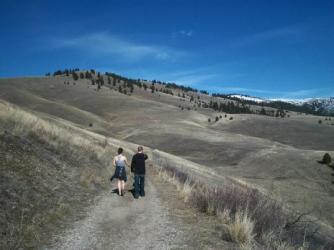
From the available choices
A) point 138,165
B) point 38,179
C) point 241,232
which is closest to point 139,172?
point 138,165

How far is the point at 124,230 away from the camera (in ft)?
33.6

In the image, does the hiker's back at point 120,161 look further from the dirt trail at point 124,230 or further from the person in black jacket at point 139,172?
the dirt trail at point 124,230

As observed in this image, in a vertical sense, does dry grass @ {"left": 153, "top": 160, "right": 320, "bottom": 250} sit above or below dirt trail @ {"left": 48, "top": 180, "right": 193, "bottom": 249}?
above

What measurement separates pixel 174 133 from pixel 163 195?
80453 mm

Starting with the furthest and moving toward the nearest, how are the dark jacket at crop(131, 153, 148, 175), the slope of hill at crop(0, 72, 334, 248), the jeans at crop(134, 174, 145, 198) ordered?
the slope of hill at crop(0, 72, 334, 248) → the dark jacket at crop(131, 153, 148, 175) → the jeans at crop(134, 174, 145, 198)

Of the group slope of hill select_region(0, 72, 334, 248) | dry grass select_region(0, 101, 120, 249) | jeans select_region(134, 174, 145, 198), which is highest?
dry grass select_region(0, 101, 120, 249)

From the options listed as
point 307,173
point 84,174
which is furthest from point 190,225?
point 307,173

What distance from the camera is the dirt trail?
8.98m

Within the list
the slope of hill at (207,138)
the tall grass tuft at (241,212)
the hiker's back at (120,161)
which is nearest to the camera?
the tall grass tuft at (241,212)

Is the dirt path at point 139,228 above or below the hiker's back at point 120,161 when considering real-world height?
below

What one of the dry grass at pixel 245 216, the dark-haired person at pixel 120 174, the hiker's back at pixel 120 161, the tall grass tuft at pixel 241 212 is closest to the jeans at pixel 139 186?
the dark-haired person at pixel 120 174

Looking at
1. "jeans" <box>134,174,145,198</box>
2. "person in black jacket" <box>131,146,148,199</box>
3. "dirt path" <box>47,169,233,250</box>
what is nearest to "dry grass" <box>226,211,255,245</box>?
"dirt path" <box>47,169,233,250</box>

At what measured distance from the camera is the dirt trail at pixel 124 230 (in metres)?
8.98

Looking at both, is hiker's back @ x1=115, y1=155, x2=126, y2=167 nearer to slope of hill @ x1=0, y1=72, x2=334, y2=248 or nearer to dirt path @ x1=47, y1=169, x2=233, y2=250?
slope of hill @ x1=0, y1=72, x2=334, y2=248
